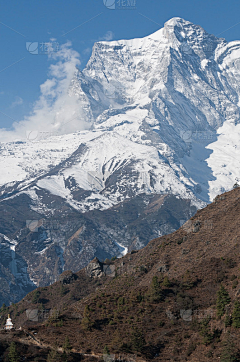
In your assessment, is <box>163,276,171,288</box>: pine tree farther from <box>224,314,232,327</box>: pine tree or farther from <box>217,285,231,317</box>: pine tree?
<box>224,314,232,327</box>: pine tree

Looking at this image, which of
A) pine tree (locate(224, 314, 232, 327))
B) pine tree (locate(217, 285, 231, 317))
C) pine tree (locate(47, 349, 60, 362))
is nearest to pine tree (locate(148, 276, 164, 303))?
pine tree (locate(217, 285, 231, 317))

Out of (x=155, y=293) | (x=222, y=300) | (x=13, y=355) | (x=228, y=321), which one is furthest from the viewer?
(x=155, y=293)

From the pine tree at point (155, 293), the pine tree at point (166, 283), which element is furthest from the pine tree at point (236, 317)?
the pine tree at point (166, 283)

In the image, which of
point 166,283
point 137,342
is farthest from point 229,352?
point 166,283

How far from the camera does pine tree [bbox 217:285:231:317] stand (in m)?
89.5

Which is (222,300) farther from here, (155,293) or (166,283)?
(166,283)

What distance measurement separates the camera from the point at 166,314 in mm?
97375

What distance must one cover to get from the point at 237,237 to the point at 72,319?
4565 centimetres

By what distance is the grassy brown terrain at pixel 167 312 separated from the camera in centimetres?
8306

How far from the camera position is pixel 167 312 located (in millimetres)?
97562

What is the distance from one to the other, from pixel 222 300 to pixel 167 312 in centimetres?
1270

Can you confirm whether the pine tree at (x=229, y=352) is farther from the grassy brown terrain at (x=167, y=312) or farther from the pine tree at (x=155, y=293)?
the pine tree at (x=155, y=293)

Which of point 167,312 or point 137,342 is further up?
point 167,312

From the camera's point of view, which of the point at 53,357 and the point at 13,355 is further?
the point at 53,357
